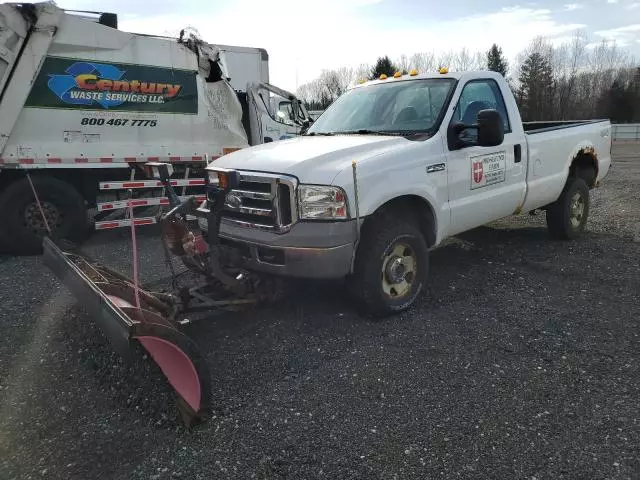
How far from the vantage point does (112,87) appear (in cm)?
770

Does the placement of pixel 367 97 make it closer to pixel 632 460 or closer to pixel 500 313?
pixel 500 313

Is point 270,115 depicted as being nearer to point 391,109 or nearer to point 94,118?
point 94,118

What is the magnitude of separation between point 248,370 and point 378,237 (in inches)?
57.5

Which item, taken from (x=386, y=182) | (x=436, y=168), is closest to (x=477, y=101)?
(x=436, y=168)

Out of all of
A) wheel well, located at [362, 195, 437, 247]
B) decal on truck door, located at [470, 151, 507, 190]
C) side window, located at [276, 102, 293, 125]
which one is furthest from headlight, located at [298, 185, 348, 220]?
side window, located at [276, 102, 293, 125]

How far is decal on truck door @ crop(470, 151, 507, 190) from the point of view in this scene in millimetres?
4986

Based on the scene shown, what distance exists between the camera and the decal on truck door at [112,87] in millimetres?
7188

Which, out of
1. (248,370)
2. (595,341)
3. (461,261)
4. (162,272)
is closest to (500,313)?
(595,341)

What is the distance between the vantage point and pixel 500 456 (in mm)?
2650

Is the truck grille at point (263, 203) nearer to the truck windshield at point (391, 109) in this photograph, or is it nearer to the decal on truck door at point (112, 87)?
the truck windshield at point (391, 109)

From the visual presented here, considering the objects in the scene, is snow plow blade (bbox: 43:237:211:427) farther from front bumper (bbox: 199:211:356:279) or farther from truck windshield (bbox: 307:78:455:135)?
truck windshield (bbox: 307:78:455:135)

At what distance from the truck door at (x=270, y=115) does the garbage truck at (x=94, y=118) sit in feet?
2.13

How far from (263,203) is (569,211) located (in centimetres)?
460

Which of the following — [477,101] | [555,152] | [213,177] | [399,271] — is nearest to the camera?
[399,271]
